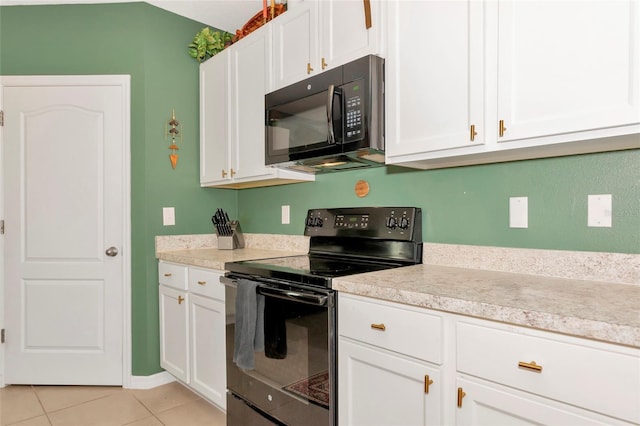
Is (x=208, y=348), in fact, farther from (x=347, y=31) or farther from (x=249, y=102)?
(x=347, y=31)

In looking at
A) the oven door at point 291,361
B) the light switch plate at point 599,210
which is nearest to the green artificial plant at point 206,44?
the oven door at point 291,361

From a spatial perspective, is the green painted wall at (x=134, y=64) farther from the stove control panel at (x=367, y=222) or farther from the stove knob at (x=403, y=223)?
the stove knob at (x=403, y=223)

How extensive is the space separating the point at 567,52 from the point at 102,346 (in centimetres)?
297

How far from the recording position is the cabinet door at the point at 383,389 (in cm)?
122

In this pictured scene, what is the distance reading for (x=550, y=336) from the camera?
0.98 m

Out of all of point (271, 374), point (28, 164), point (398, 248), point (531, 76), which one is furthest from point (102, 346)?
point (531, 76)

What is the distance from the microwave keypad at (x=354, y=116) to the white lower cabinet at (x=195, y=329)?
3.33ft

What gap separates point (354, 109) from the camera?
1720 mm

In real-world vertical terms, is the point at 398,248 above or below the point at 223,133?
below

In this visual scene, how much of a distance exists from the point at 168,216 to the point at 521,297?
2313 mm

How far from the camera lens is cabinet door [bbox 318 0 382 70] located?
1723 mm

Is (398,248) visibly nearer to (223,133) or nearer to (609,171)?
(609,171)

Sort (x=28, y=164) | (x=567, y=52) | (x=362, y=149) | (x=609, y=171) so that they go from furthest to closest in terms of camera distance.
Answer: (x=28, y=164) < (x=362, y=149) < (x=609, y=171) < (x=567, y=52)

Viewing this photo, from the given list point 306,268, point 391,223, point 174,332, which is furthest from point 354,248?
point 174,332
